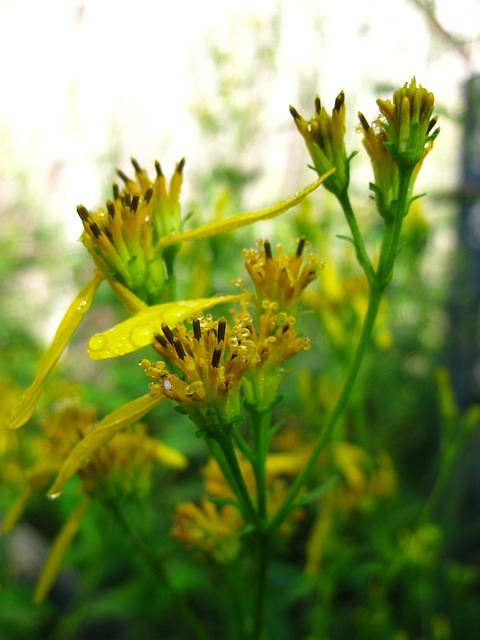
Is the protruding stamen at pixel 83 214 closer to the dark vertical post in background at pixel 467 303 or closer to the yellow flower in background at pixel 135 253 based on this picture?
the yellow flower in background at pixel 135 253

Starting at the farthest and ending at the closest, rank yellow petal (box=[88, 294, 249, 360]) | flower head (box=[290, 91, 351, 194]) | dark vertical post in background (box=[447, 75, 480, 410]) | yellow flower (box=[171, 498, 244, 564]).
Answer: dark vertical post in background (box=[447, 75, 480, 410]), yellow flower (box=[171, 498, 244, 564]), flower head (box=[290, 91, 351, 194]), yellow petal (box=[88, 294, 249, 360])

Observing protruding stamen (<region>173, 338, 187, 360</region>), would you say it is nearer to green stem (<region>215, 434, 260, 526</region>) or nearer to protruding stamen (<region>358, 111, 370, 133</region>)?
green stem (<region>215, 434, 260, 526</region>)

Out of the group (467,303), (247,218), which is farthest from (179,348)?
(467,303)

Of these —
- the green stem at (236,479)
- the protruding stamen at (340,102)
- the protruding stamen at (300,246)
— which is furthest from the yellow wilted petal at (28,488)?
the protruding stamen at (340,102)

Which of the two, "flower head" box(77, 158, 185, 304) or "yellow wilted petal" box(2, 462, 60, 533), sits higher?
"flower head" box(77, 158, 185, 304)

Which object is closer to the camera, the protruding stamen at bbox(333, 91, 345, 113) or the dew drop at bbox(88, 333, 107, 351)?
the dew drop at bbox(88, 333, 107, 351)

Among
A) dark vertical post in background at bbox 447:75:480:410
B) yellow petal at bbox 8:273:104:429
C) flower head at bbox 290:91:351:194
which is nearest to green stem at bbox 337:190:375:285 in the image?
flower head at bbox 290:91:351:194

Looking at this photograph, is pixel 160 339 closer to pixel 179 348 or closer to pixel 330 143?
pixel 179 348

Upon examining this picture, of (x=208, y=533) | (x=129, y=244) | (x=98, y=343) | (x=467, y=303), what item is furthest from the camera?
(x=467, y=303)
